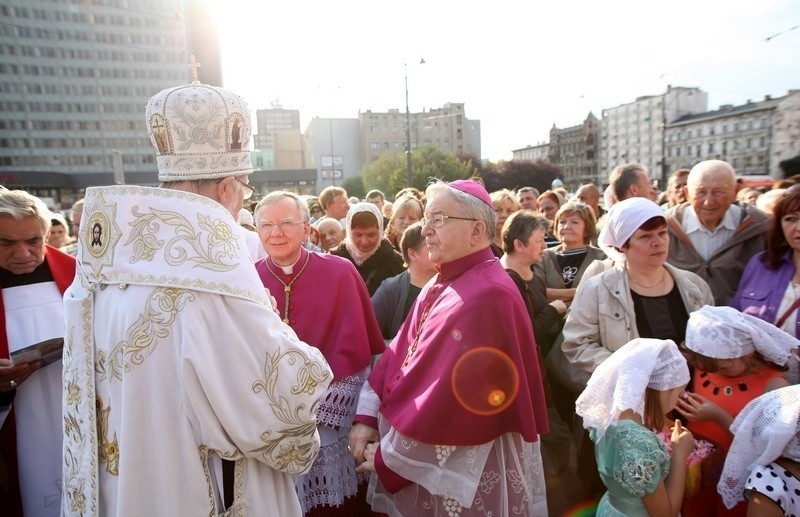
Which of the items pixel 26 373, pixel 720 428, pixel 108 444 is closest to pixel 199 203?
pixel 108 444

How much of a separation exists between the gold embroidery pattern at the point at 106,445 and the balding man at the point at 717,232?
13.5ft

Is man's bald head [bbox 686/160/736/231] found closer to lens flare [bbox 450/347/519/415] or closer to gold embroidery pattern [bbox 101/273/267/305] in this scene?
lens flare [bbox 450/347/519/415]

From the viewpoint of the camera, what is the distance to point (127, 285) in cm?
172

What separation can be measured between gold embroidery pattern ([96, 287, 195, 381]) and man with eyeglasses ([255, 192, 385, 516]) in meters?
1.47

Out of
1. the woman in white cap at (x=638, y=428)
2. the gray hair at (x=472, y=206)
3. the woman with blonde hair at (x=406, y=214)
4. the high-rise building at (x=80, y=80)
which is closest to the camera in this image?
the woman in white cap at (x=638, y=428)

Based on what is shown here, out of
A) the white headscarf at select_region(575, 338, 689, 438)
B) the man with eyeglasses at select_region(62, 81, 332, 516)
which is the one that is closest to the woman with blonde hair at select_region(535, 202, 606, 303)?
the white headscarf at select_region(575, 338, 689, 438)

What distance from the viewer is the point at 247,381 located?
1.68m

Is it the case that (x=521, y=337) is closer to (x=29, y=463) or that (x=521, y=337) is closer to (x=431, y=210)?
(x=431, y=210)

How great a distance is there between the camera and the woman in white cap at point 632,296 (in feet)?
10.2

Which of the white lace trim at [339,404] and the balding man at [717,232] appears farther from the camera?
the balding man at [717,232]

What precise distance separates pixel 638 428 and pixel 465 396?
77 cm

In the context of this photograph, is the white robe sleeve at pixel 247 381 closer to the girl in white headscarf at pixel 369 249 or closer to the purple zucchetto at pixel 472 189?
the purple zucchetto at pixel 472 189

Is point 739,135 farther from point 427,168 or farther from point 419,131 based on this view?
point 427,168

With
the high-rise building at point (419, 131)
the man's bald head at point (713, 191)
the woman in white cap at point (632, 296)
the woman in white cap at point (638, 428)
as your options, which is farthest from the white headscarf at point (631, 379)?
the high-rise building at point (419, 131)
